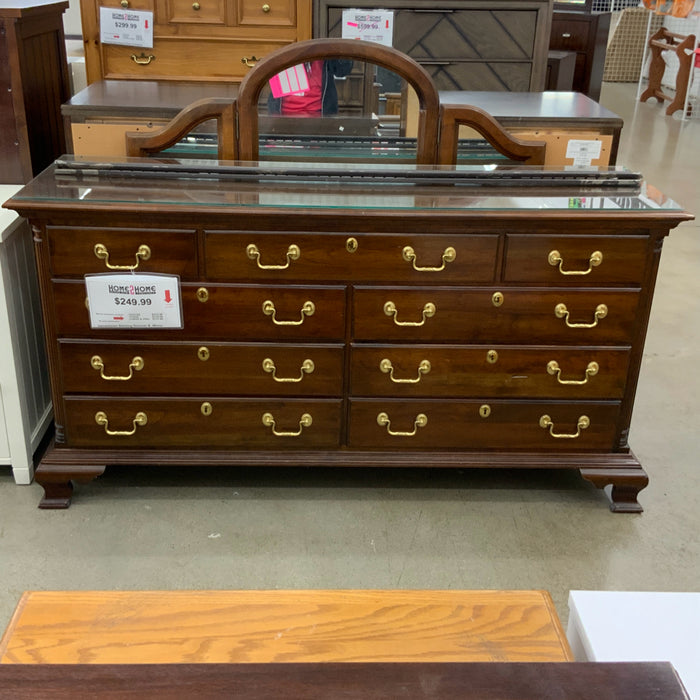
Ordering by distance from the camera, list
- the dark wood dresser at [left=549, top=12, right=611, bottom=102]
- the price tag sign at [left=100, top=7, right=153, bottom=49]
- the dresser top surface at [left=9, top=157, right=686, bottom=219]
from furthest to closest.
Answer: the dark wood dresser at [left=549, top=12, right=611, bottom=102] → the price tag sign at [left=100, top=7, right=153, bottom=49] → the dresser top surface at [left=9, top=157, right=686, bottom=219]

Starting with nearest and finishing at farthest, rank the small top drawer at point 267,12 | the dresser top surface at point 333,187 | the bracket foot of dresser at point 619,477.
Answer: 1. the dresser top surface at point 333,187
2. the bracket foot of dresser at point 619,477
3. the small top drawer at point 267,12

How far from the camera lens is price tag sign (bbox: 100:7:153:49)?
3014 mm

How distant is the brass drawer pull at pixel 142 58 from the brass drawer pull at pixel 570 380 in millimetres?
1870

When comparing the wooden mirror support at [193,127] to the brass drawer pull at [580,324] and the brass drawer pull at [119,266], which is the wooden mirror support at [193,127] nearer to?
the brass drawer pull at [119,266]

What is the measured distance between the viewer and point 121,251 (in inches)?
87.9

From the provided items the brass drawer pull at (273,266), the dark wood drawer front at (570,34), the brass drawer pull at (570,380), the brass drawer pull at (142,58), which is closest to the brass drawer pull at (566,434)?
the brass drawer pull at (570,380)

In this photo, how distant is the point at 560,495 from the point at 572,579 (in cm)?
41

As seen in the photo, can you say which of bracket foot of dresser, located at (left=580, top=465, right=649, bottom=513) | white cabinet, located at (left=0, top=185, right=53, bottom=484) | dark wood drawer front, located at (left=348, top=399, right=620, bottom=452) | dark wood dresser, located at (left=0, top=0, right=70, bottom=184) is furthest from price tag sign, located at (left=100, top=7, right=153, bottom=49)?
bracket foot of dresser, located at (left=580, top=465, right=649, bottom=513)

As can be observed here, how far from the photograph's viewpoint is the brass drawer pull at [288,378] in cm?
238

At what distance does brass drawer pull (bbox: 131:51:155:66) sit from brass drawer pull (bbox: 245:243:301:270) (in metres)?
1.29

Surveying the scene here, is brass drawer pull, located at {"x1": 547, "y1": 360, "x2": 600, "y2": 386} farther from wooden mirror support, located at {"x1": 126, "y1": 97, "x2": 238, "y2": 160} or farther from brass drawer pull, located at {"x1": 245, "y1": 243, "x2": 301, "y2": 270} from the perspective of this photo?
wooden mirror support, located at {"x1": 126, "y1": 97, "x2": 238, "y2": 160}

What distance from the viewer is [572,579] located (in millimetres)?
2291

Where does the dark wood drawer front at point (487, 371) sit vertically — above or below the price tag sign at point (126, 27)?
below

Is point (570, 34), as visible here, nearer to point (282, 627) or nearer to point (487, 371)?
point (487, 371)
